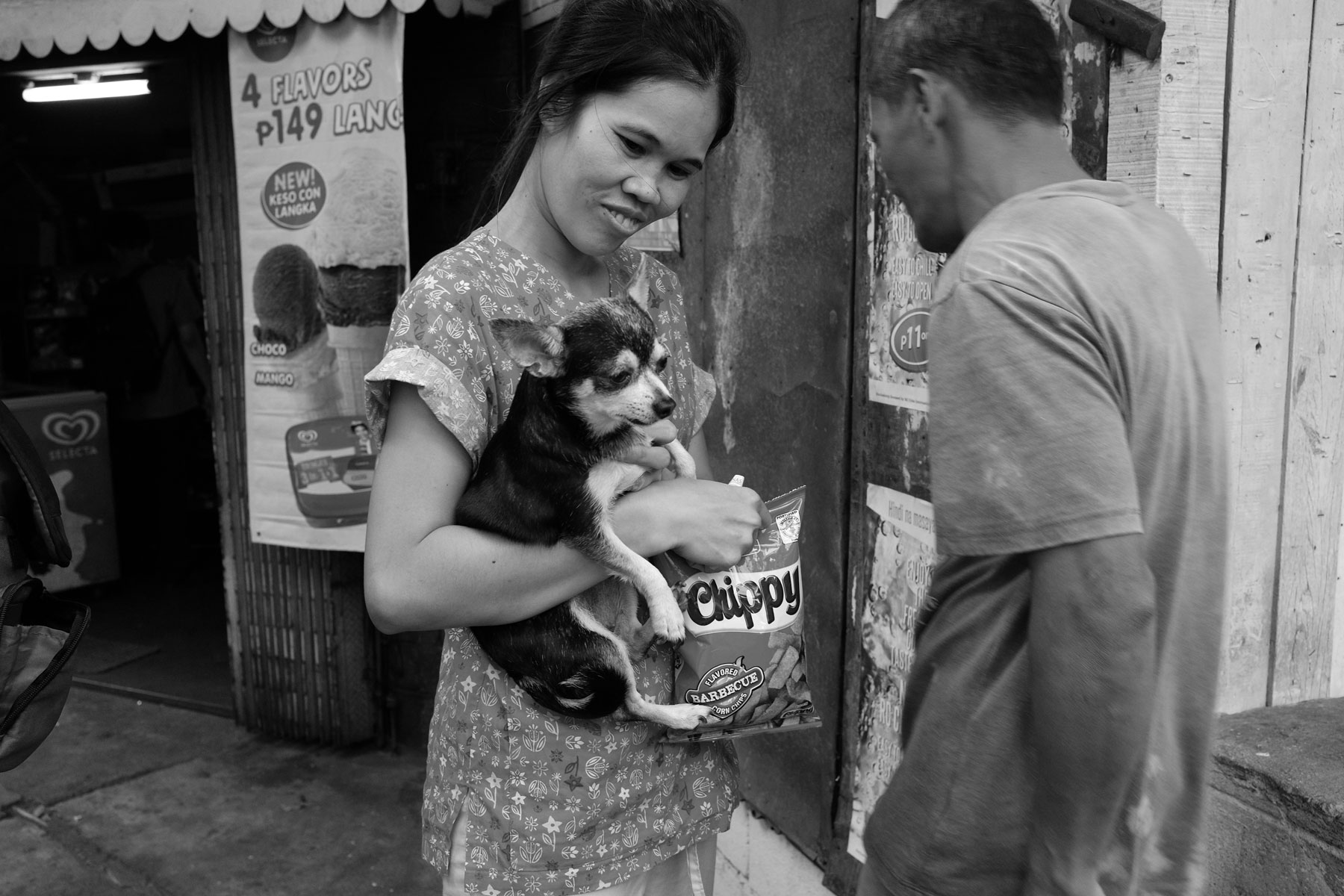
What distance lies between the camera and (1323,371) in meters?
2.34

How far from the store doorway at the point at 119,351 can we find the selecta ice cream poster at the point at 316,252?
2326 millimetres

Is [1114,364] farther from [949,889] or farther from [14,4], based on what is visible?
[14,4]

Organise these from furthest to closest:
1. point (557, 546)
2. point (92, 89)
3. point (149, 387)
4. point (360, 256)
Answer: point (149, 387) → point (92, 89) → point (360, 256) → point (557, 546)

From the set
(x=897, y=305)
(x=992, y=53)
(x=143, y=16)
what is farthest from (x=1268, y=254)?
(x=143, y=16)

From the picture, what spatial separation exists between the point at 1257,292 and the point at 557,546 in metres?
1.62

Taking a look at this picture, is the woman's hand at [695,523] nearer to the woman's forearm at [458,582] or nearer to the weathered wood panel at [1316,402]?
the woman's forearm at [458,582]

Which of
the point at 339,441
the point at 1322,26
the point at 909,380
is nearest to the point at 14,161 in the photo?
the point at 339,441

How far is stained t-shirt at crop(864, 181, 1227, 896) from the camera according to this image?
1.11 m

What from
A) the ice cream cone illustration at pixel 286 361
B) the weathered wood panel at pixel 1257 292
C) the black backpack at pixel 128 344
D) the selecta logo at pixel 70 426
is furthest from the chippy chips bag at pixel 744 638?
the black backpack at pixel 128 344

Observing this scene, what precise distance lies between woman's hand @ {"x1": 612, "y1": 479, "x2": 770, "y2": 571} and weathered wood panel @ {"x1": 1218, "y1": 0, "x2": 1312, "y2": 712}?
113 centimetres

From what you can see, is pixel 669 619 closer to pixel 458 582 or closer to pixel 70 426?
pixel 458 582

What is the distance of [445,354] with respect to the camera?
1.63 m

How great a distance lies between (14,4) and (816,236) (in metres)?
4.06

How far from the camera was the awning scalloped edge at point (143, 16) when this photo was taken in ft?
13.9
